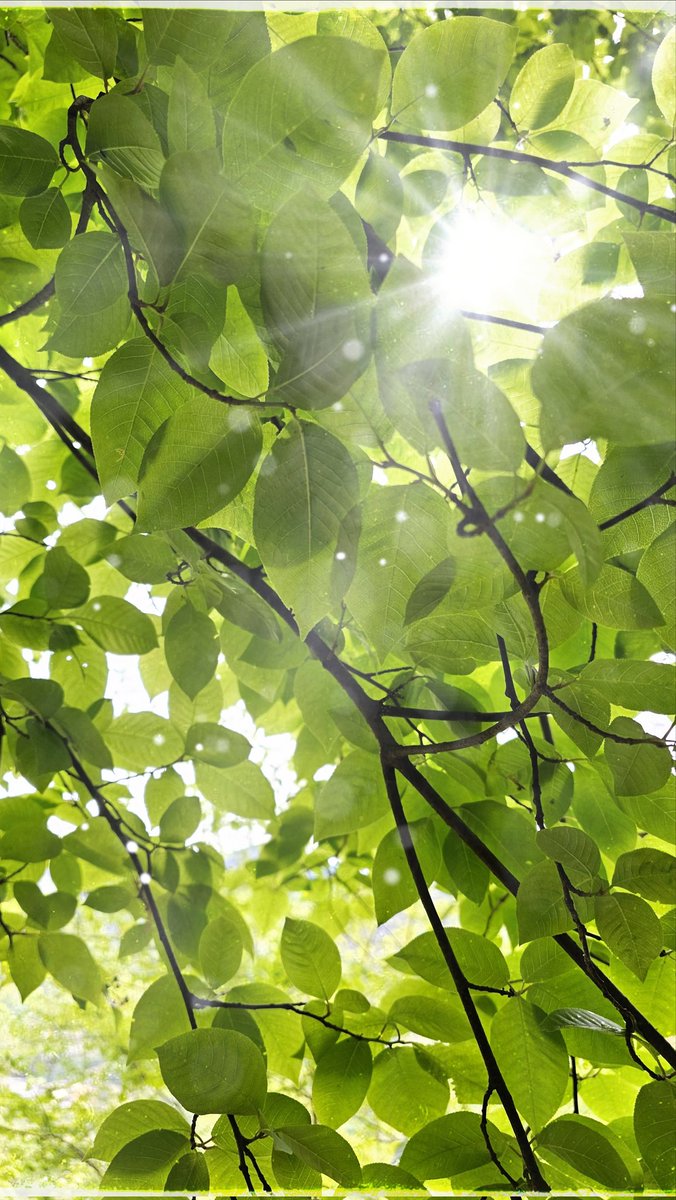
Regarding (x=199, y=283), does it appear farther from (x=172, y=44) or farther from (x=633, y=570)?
(x=633, y=570)

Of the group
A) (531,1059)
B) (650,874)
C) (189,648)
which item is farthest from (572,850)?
(189,648)

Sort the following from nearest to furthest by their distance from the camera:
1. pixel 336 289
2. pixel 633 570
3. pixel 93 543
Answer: pixel 336 289 < pixel 633 570 < pixel 93 543

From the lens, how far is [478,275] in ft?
1.04

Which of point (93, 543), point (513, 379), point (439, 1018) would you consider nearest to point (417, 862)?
point (439, 1018)

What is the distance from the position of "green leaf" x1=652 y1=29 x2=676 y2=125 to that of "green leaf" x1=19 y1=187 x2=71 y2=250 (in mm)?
236

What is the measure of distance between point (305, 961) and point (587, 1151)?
0.50ft

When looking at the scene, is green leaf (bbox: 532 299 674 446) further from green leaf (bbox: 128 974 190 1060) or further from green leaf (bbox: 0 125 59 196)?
green leaf (bbox: 128 974 190 1060)

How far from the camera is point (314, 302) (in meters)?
0.20

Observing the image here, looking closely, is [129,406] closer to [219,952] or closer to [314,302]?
[314,302]

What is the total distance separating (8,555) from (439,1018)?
42 cm

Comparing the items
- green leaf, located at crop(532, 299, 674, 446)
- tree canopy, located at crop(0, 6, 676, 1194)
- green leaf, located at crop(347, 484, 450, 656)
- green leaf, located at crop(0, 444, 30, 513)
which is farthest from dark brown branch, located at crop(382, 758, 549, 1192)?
green leaf, located at crop(0, 444, 30, 513)

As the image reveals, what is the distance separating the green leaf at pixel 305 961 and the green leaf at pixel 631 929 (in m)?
0.17

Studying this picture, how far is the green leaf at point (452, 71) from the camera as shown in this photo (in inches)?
9.8

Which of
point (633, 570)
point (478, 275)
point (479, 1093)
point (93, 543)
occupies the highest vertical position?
point (93, 543)
